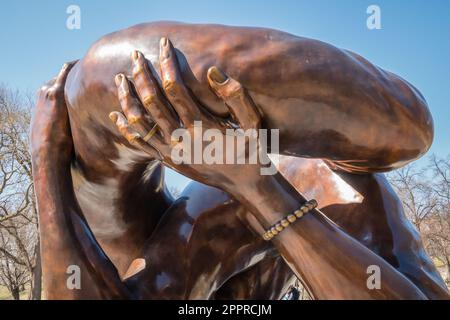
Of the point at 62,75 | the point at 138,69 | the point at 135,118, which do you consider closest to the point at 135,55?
the point at 138,69

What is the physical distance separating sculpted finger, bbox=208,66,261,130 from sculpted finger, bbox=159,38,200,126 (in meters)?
0.06

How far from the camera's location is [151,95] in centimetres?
95

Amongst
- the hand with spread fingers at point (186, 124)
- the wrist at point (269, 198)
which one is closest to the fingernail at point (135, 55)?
the hand with spread fingers at point (186, 124)

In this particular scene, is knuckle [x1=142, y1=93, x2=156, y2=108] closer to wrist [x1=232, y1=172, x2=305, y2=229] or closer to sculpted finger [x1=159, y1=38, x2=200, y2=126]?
sculpted finger [x1=159, y1=38, x2=200, y2=126]

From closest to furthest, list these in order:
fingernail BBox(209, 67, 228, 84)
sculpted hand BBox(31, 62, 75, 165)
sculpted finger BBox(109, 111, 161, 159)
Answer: fingernail BBox(209, 67, 228, 84) < sculpted finger BBox(109, 111, 161, 159) < sculpted hand BBox(31, 62, 75, 165)

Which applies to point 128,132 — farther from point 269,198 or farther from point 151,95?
point 269,198

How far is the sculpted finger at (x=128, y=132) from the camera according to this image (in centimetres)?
102

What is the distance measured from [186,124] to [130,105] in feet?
0.45

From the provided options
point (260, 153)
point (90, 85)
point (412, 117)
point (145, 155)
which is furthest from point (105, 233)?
point (412, 117)

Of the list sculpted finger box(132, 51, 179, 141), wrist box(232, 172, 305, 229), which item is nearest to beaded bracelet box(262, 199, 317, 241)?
wrist box(232, 172, 305, 229)

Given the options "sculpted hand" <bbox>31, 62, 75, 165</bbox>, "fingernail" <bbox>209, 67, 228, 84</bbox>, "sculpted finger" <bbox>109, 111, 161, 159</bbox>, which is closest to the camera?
"fingernail" <bbox>209, 67, 228, 84</bbox>

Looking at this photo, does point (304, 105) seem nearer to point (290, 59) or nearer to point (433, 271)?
point (290, 59)

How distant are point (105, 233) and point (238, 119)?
74 centimetres

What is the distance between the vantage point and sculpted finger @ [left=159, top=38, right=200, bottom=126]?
93 centimetres
